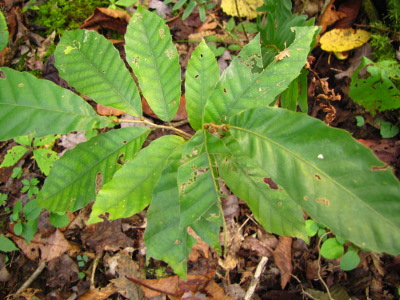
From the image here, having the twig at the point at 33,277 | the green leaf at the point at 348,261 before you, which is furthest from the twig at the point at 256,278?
the twig at the point at 33,277

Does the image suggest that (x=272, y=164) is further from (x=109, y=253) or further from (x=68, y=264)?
(x=68, y=264)

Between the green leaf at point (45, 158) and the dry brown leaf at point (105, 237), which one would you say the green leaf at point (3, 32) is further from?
the dry brown leaf at point (105, 237)

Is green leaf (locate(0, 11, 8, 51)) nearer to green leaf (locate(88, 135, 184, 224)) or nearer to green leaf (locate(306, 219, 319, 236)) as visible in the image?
green leaf (locate(88, 135, 184, 224))

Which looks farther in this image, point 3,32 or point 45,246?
point 3,32

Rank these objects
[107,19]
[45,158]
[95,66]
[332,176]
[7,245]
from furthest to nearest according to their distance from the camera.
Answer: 1. [107,19]
2. [45,158]
3. [7,245]
4. [95,66]
5. [332,176]

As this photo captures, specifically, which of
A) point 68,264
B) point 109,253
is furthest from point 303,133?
point 68,264

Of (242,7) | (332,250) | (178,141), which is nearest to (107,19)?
(242,7)

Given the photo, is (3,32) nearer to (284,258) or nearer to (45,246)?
(45,246)
